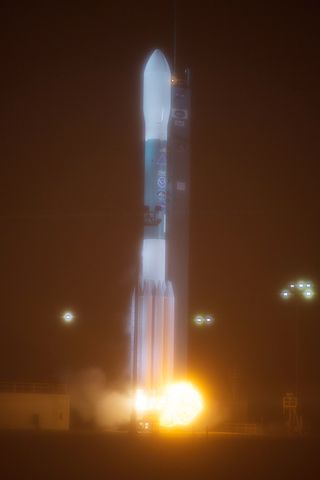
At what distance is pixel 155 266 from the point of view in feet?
97.9

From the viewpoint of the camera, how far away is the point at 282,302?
43969 mm

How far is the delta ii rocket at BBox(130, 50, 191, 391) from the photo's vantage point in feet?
96.9

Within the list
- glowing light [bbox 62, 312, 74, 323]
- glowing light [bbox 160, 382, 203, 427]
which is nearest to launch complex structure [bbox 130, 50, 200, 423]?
glowing light [bbox 160, 382, 203, 427]

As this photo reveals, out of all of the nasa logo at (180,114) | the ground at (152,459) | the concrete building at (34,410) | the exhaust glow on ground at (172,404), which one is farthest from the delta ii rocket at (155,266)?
the ground at (152,459)

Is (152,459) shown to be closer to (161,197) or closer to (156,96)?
(161,197)

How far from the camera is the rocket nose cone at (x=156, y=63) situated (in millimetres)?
31703

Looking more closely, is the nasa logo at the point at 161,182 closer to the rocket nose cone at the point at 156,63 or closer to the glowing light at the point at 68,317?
the rocket nose cone at the point at 156,63

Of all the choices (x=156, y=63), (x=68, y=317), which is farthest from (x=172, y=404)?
(x=156, y=63)

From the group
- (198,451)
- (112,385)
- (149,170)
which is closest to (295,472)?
(198,451)

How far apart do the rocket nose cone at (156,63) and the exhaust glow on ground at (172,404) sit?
1364 centimetres

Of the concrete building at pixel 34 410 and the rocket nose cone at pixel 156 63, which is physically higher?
the rocket nose cone at pixel 156 63

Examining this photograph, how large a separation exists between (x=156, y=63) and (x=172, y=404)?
14843 millimetres

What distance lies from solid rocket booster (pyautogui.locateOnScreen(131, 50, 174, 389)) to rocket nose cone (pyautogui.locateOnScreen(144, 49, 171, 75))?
4.22 ft

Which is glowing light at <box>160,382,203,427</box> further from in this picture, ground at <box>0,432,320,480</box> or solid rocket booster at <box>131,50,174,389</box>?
ground at <box>0,432,320,480</box>
